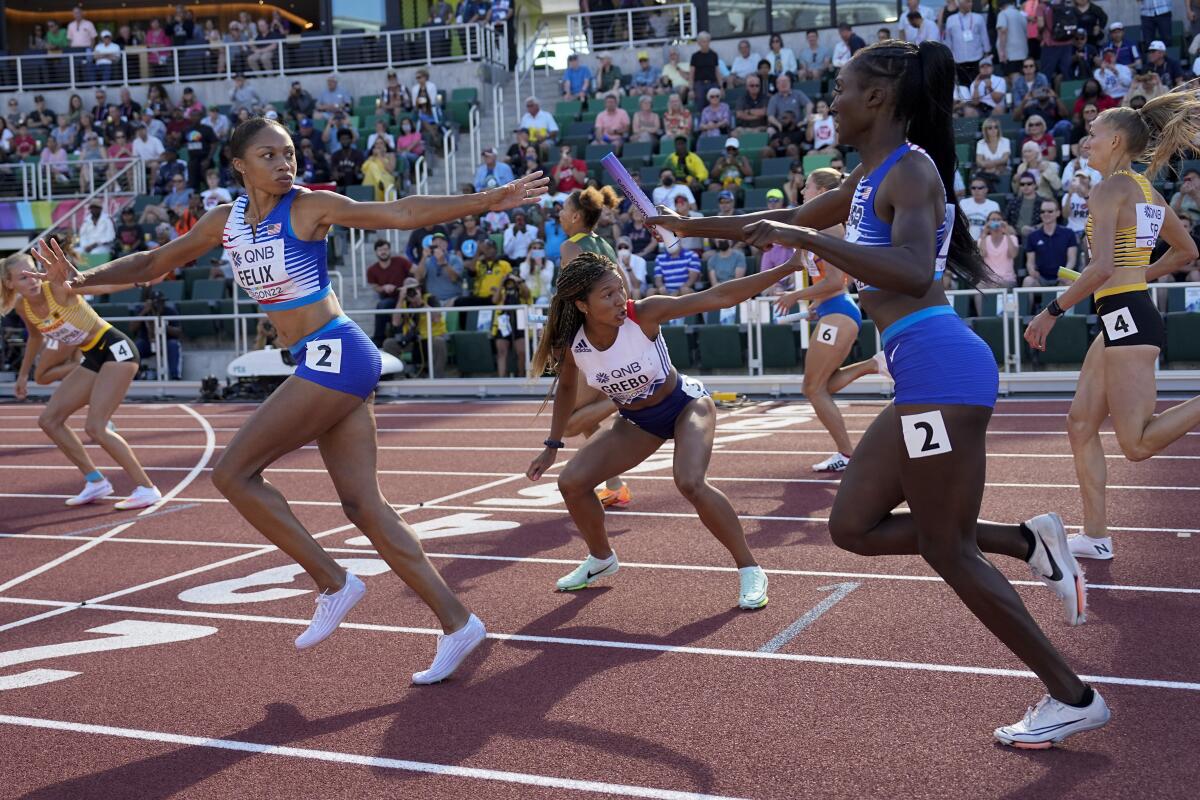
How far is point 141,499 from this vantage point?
9734 millimetres

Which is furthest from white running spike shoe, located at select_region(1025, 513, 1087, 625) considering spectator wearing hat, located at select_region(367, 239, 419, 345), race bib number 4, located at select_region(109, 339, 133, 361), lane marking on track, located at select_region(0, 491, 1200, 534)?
spectator wearing hat, located at select_region(367, 239, 419, 345)

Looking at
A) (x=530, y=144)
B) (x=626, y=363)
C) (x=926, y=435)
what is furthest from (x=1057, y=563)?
(x=530, y=144)

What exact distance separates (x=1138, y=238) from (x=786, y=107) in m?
14.4

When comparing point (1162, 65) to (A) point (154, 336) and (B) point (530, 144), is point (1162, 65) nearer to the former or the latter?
(B) point (530, 144)

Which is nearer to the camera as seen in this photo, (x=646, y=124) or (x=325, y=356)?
(x=325, y=356)

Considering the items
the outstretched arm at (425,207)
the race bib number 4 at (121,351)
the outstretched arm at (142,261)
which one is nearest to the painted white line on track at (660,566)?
the race bib number 4 at (121,351)

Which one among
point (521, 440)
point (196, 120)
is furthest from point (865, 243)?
point (196, 120)

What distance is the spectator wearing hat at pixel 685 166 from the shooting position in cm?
1884

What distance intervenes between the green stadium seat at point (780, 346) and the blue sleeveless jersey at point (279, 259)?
37.9 ft

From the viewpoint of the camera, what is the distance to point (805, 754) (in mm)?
3926

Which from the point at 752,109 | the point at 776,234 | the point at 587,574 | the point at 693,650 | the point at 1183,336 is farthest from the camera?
the point at 752,109

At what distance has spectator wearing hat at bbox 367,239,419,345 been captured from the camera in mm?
19000

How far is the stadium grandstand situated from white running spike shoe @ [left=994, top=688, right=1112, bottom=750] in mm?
9462

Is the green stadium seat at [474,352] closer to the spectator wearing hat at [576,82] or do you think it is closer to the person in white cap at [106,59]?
the spectator wearing hat at [576,82]
